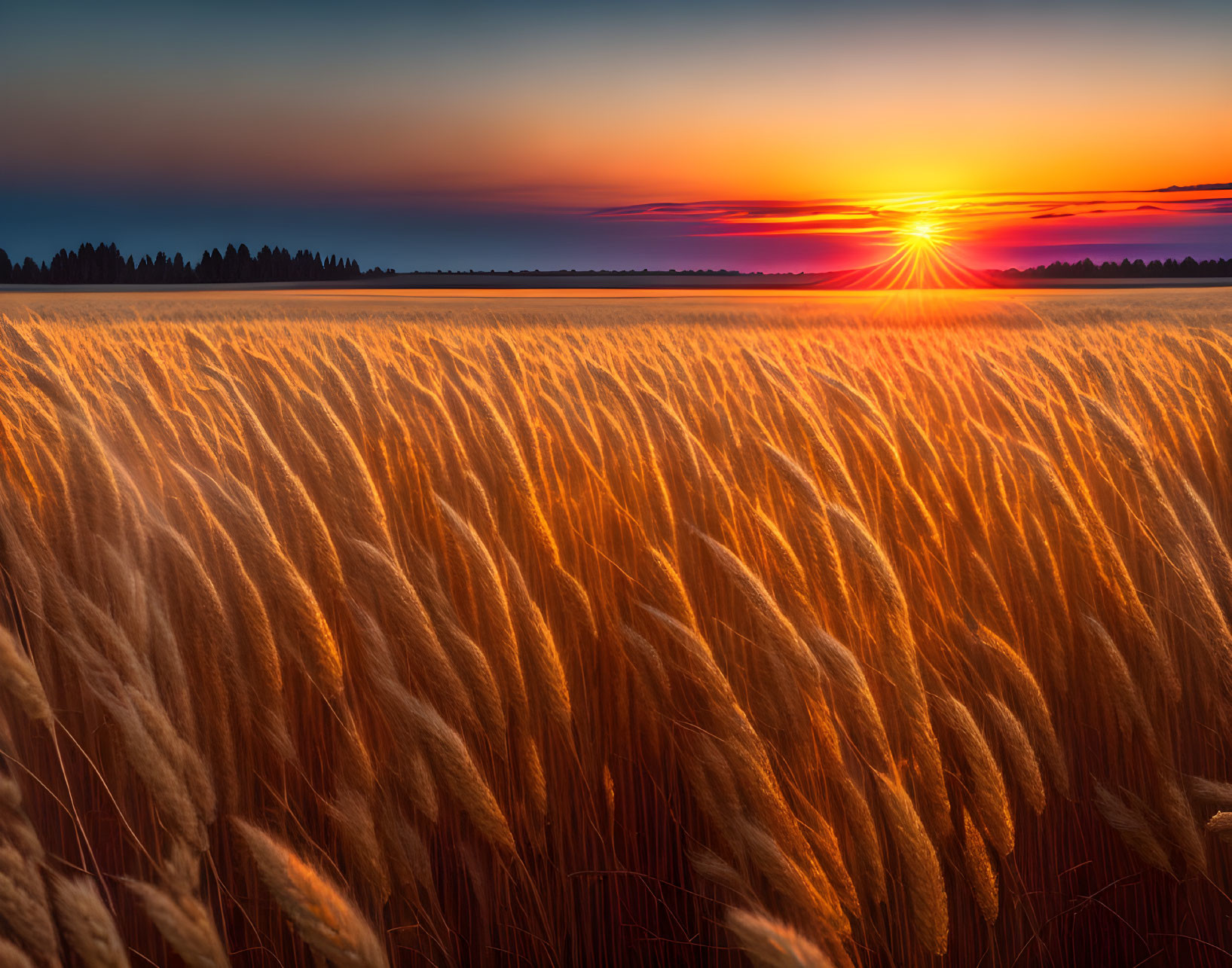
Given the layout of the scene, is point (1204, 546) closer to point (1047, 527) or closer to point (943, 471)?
point (1047, 527)

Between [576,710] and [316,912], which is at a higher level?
[576,710]

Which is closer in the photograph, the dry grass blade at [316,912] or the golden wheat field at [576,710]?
the dry grass blade at [316,912]

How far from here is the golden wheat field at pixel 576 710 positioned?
1.03 metres

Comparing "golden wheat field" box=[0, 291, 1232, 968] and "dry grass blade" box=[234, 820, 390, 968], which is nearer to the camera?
"dry grass blade" box=[234, 820, 390, 968]

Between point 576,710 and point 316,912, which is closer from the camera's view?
point 316,912

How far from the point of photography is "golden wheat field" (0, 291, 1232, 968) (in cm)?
103

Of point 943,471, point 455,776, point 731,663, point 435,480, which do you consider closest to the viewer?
point 455,776

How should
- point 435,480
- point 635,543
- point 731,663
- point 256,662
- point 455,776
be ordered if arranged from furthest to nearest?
1. point 435,480
2. point 635,543
3. point 731,663
4. point 256,662
5. point 455,776

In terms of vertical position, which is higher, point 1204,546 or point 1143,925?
point 1204,546

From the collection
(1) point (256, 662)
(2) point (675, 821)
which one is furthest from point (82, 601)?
(2) point (675, 821)

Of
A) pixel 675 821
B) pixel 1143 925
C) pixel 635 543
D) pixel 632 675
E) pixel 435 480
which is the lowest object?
pixel 1143 925

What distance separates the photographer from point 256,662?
1.13m

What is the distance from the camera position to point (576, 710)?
1216 mm

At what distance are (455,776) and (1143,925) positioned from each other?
102 centimetres
